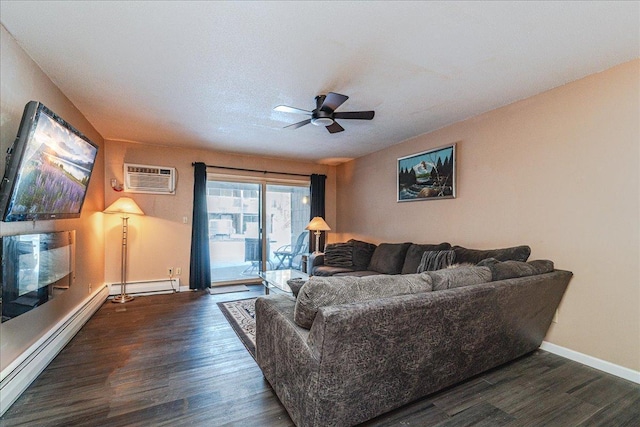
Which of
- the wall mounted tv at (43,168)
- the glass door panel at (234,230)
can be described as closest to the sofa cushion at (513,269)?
the wall mounted tv at (43,168)

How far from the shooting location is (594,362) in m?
2.36

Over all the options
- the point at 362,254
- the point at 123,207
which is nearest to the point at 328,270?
the point at 362,254

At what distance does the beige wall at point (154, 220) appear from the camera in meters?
→ 4.45

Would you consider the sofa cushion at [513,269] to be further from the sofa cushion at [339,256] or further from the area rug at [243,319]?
the sofa cushion at [339,256]

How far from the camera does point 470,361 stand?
2012 millimetres

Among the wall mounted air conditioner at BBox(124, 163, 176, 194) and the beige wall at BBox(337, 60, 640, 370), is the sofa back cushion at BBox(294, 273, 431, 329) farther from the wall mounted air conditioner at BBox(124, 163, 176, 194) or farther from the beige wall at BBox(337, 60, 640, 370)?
the wall mounted air conditioner at BBox(124, 163, 176, 194)

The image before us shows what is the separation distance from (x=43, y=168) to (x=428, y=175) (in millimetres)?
4006

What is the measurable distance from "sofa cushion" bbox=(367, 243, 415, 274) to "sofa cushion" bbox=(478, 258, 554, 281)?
5.64ft

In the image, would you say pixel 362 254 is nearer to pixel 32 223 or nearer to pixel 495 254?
pixel 495 254

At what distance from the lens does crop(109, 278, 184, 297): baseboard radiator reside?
443 centimetres

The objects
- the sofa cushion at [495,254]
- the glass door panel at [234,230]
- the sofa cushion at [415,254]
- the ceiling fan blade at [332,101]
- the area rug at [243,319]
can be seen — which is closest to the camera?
the ceiling fan blade at [332,101]

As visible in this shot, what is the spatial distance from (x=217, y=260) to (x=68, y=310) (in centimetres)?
239

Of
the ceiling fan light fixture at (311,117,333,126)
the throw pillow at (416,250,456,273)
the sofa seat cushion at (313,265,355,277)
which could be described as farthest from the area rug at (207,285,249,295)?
the ceiling fan light fixture at (311,117,333,126)

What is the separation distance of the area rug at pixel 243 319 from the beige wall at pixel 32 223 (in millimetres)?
1627
